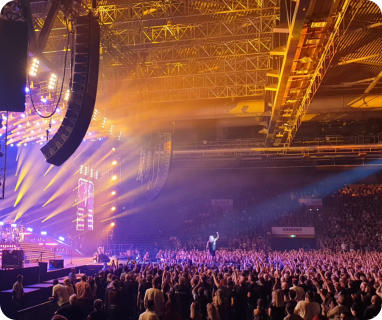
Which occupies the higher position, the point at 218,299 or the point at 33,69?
the point at 33,69

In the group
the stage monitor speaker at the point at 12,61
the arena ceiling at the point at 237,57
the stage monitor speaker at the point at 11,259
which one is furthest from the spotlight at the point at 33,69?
the stage monitor speaker at the point at 12,61

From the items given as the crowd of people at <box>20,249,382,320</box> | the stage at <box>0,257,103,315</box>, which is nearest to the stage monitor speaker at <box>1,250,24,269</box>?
the stage at <box>0,257,103,315</box>

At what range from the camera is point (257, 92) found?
61.2 feet

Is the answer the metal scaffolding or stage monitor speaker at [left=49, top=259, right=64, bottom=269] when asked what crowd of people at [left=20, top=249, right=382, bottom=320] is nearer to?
stage monitor speaker at [left=49, top=259, right=64, bottom=269]

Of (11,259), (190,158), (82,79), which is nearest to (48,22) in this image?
(82,79)

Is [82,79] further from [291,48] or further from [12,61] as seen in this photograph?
[291,48]

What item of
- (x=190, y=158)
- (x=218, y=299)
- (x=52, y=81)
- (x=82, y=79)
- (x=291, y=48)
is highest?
(x=52, y=81)

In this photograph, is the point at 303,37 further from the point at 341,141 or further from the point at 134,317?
the point at 341,141

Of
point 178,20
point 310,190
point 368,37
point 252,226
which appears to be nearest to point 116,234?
point 252,226

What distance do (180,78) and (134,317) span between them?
38.9ft

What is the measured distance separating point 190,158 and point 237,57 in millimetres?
10422

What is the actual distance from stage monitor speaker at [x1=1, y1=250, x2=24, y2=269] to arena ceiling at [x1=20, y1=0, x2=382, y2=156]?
6.86 meters

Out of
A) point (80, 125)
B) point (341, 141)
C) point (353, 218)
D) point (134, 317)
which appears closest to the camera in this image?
point (80, 125)

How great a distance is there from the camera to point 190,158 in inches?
1008
